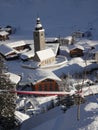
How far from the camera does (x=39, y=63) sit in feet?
97.1

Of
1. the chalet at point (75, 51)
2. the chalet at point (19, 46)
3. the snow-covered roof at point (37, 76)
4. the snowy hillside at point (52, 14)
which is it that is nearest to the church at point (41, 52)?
the snow-covered roof at point (37, 76)

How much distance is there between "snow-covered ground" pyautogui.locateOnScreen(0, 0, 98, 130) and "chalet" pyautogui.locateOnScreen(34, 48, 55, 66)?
1.23 metres

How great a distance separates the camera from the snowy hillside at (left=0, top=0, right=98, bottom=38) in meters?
57.0

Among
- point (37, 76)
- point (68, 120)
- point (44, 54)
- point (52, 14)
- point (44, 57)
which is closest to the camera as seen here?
point (68, 120)

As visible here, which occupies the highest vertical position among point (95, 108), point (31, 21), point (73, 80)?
point (95, 108)

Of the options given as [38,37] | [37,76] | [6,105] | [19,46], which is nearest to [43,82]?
[37,76]

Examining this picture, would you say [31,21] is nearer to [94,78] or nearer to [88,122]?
[94,78]

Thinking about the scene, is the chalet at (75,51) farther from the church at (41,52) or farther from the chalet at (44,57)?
the chalet at (44,57)

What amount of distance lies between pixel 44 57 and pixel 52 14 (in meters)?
39.4

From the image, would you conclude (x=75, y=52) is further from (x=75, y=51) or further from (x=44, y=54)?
(x=44, y=54)

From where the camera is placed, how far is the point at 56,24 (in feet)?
198

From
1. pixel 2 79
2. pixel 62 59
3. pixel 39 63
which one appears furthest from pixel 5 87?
pixel 62 59

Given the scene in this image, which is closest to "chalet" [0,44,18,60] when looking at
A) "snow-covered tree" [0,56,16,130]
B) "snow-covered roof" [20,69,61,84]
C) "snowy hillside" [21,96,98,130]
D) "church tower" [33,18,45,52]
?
"church tower" [33,18,45,52]

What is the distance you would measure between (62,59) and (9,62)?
15.2 ft
